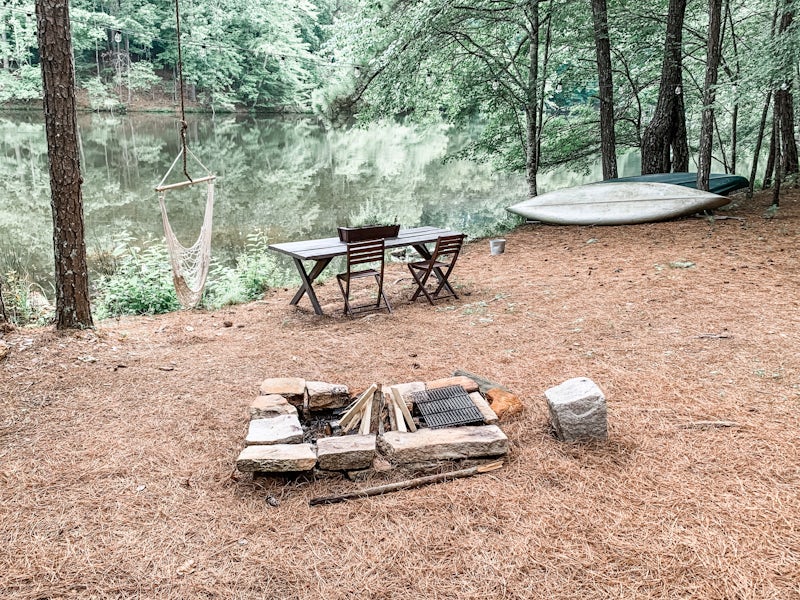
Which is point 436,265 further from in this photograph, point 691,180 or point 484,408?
point 691,180

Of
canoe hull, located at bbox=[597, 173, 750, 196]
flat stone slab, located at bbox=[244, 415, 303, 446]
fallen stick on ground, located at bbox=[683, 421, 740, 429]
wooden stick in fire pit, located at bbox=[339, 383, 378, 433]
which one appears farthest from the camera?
canoe hull, located at bbox=[597, 173, 750, 196]

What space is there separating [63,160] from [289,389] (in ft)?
7.79

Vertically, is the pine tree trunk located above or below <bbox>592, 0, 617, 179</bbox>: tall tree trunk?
above

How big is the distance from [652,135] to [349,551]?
29.3ft

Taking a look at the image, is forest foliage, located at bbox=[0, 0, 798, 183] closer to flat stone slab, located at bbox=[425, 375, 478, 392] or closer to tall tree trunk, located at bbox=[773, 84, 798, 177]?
tall tree trunk, located at bbox=[773, 84, 798, 177]

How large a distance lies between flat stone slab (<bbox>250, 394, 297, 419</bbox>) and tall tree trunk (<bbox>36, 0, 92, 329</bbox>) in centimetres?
204

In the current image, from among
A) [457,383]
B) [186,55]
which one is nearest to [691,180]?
[457,383]

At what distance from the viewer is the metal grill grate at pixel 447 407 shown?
2.79 meters

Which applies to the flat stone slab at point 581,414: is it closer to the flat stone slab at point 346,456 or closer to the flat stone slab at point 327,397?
the flat stone slab at point 346,456

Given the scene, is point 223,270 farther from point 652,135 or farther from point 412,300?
point 652,135

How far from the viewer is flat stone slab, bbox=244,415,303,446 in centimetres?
259

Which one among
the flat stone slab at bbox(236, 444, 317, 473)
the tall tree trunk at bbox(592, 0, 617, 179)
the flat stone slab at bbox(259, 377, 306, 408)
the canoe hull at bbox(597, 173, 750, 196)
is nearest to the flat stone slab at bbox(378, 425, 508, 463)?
the flat stone slab at bbox(236, 444, 317, 473)

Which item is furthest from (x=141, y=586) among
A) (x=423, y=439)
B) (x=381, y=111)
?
(x=381, y=111)

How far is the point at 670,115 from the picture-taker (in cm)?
861
